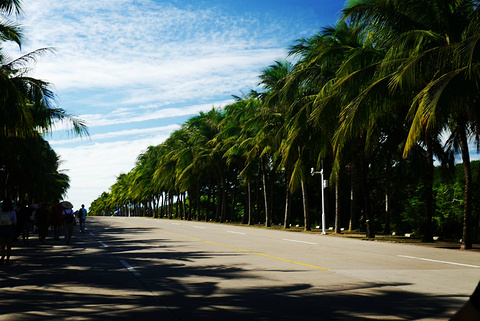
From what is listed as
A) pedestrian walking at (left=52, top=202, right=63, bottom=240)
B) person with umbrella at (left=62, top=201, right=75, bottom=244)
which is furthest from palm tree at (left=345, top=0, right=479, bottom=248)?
pedestrian walking at (left=52, top=202, right=63, bottom=240)

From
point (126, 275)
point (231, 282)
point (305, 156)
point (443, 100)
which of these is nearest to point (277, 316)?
point (231, 282)

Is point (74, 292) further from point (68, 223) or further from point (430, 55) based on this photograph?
point (68, 223)

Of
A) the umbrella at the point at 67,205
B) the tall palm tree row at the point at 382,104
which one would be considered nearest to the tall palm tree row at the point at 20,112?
the umbrella at the point at 67,205

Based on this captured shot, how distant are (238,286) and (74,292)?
278 centimetres

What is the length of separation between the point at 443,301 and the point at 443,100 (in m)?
8.21

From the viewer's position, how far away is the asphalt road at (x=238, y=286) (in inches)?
281

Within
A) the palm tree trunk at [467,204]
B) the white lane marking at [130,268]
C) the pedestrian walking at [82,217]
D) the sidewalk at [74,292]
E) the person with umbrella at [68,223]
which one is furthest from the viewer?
the pedestrian walking at [82,217]

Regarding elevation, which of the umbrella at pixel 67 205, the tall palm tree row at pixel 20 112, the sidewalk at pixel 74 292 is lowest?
the sidewalk at pixel 74 292

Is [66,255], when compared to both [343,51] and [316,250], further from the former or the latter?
[343,51]

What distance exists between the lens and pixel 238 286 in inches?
369

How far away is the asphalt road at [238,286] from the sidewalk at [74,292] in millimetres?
15

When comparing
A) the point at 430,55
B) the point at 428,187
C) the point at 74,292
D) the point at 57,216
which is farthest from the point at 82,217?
the point at 74,292

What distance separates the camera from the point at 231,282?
9.88 meters

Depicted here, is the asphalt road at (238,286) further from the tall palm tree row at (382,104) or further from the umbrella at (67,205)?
the umbrella at (67,205)
